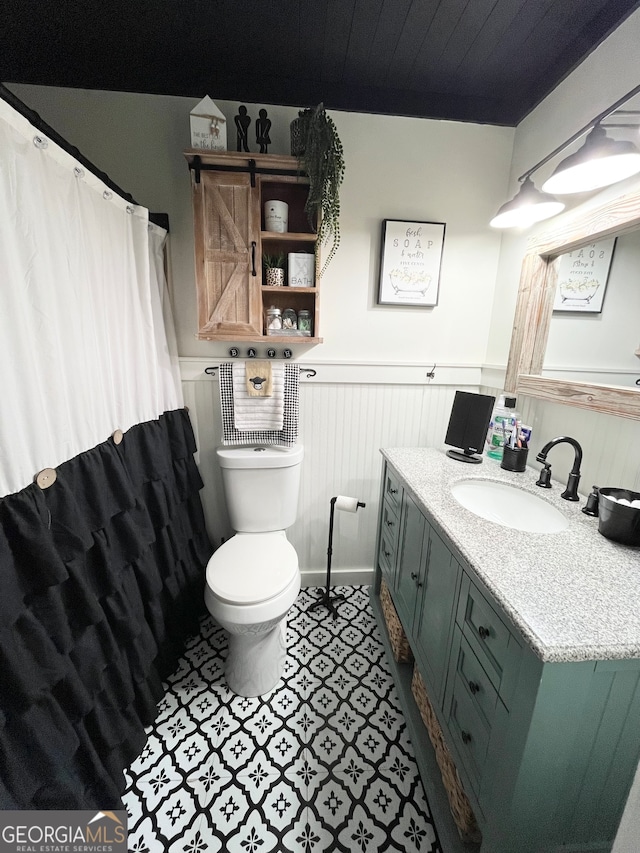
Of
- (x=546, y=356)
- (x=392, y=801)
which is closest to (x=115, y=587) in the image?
(x=392, y=801)

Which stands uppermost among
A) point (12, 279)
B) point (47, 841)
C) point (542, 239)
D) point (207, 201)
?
point (207, 201)

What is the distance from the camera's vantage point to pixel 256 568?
1.32 metres

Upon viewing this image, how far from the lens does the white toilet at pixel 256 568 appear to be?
119cm

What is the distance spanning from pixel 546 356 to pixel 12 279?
1658 mm

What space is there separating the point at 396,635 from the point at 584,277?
1521 mm

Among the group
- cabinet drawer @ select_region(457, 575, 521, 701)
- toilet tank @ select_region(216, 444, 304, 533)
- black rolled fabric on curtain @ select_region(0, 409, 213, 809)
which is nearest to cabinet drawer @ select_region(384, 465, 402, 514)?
toilet tank @ select_region(216, 444, 304, 533)

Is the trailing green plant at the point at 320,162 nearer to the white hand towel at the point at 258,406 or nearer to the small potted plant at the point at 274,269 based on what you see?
the small potted plant at the point at 274,269

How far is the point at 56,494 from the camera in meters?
0.86

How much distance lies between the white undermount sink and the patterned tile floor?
0.83 meters

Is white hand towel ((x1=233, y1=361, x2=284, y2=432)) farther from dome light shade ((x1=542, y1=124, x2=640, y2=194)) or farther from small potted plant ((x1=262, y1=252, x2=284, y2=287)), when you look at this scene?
dome light shade ((x1=542, y1=124, x2=640, y2=194))

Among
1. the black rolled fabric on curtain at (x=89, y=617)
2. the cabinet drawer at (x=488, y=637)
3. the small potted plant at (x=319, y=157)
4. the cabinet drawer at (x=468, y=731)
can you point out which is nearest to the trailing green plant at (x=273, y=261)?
the small potted plant at (x=319, y=157)

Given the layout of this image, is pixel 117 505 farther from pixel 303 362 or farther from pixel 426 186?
pixel 426 186

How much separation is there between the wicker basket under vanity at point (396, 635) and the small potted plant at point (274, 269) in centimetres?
147

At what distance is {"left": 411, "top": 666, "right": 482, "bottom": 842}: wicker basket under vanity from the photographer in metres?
0.87
